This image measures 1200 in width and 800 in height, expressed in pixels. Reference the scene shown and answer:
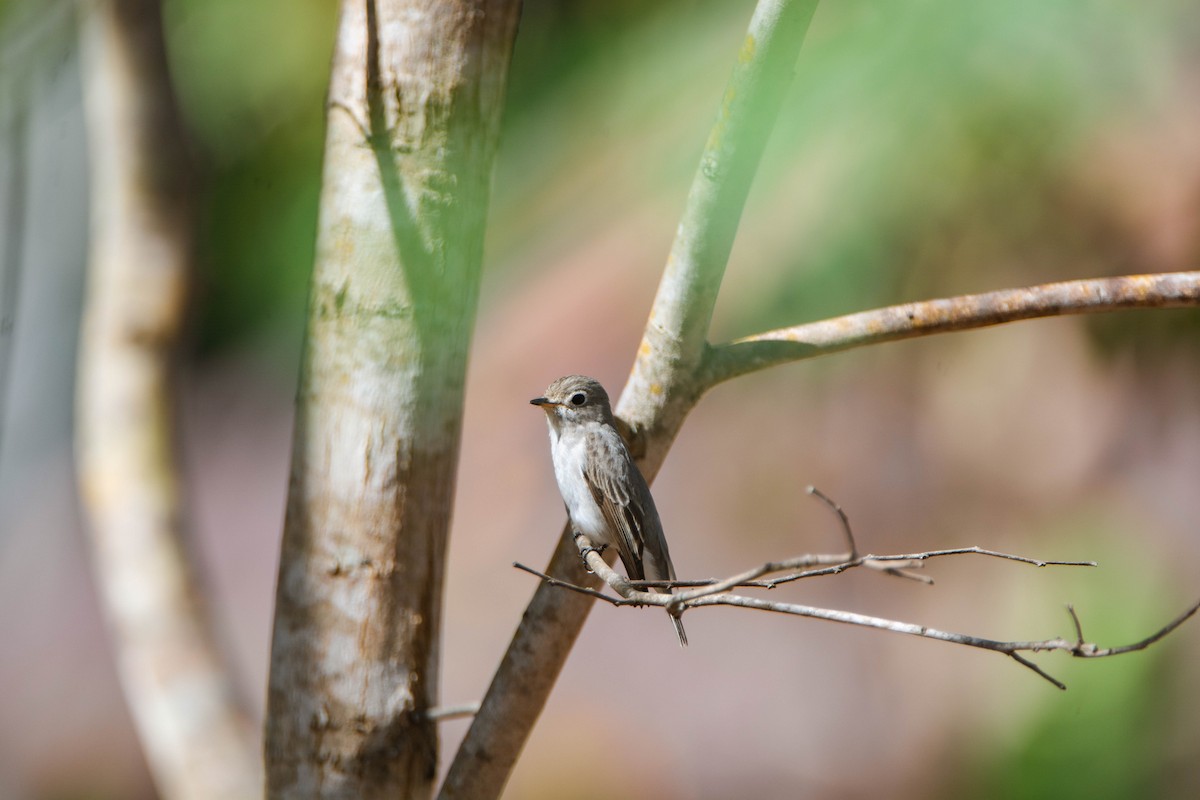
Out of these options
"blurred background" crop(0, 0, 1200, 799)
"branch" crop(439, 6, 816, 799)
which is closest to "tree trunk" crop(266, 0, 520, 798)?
"branch" crop(439, 6, 816, 799)

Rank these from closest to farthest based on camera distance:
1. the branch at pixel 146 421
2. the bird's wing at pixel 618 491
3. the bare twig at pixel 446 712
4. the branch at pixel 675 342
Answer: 1. the branch at pixel 675 342
2. the bird's wing at pixel 618 491
3. the bare twig at pixel 446 712
4. the branch at pixel 146 421

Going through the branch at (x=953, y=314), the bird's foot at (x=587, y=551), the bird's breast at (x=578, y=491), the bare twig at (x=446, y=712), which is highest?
the branch at (x=953, y=314)

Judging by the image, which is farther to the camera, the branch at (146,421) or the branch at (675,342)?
the branch at (146,421)

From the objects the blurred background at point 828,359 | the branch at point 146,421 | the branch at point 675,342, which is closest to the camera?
the branch at point 675,342

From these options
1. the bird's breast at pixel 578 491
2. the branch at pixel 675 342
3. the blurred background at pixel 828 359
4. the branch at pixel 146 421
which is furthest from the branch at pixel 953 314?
the branch at pixel 146 421

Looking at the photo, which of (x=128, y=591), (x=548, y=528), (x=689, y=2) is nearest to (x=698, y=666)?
(x=548, y=528)

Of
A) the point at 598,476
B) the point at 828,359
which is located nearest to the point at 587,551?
the point at 598,476

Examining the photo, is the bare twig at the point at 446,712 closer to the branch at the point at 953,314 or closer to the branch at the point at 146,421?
the branch at the point at 953,314

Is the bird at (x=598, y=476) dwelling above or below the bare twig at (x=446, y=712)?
above

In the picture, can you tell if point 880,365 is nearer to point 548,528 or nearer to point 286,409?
point 548,528
